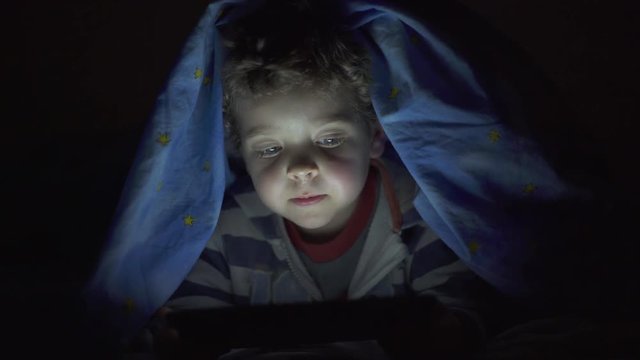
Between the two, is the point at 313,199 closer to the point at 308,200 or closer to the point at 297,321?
the point at 308,200

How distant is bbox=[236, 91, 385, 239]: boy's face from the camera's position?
0.89m

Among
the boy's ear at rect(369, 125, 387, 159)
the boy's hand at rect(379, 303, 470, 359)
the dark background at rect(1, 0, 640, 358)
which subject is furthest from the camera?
the dark background at rect(1, 0, 640, 358)

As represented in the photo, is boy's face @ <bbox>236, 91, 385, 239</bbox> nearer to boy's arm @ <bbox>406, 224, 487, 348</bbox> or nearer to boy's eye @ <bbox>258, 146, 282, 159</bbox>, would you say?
boy's eye @ <bbox>258, 146, 282, 159</bbox>

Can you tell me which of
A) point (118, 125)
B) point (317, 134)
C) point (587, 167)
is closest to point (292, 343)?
point (317, 134)

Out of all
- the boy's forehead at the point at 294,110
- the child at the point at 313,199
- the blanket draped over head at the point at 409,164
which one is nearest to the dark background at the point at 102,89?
the blanket draped over head at the point at 409,164

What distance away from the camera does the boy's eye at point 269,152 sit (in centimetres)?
92

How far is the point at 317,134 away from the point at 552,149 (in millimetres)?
347

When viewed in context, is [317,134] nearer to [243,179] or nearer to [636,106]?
[243,179]

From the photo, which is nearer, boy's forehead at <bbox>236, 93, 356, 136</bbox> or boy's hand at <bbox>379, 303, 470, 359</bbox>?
boy's hand at <bbox>379, 303, 470, 359</bbox>

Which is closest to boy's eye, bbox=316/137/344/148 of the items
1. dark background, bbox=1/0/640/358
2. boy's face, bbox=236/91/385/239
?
boy's face, bbox=236/91/385/239

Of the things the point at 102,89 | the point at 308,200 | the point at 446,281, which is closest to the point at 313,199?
the point at 308,200

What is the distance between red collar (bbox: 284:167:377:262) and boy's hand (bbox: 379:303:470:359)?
209mm

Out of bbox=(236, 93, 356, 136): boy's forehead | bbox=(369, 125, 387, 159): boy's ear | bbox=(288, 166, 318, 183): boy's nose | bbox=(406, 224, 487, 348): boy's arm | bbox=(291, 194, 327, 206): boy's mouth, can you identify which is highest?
bbox=(236, 93, 356, 136): boy's forehead

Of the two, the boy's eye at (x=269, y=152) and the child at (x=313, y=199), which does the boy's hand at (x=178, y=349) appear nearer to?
the child at (x=313, y=199)
